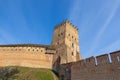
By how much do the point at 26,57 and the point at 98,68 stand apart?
18.7m

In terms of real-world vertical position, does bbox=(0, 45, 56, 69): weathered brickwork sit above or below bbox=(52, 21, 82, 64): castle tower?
below

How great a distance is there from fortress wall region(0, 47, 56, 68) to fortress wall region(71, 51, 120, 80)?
37.4 feet

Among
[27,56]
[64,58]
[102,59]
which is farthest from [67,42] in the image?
[102,59]

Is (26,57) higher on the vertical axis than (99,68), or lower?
higher

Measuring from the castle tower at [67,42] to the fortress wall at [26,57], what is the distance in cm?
418

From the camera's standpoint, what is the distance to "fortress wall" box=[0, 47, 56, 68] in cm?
3094

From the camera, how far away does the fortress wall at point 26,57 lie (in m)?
30.9

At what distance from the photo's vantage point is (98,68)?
58.7ft

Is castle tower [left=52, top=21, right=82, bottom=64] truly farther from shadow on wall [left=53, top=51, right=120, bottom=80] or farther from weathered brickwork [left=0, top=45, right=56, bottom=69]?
shadow on wall [left=53, top=51, right=120, bottom=80]

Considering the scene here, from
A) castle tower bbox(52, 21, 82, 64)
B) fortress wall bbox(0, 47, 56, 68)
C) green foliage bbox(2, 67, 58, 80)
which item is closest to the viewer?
green foliage bbox(2, 67, 58, 80)

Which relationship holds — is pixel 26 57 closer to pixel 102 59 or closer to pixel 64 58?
pixel 64 58

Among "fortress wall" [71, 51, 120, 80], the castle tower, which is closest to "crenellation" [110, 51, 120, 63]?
"fortress wall" [71, 51, 120, 80]

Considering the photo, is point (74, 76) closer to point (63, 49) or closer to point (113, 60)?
point (113, 60)

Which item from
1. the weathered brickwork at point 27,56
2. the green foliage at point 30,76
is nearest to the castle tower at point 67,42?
the weathered brickwork at point 27,56
